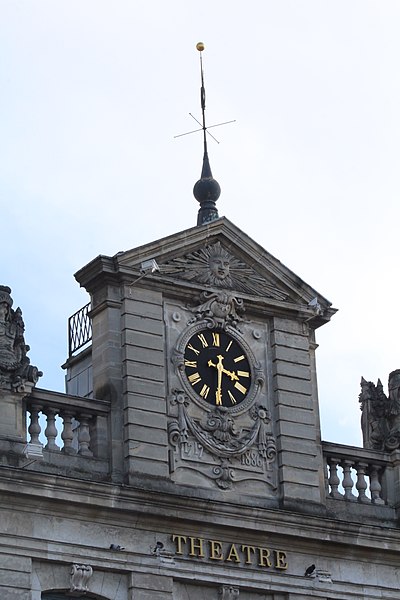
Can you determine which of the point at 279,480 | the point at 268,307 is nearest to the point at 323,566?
the point at 279,480

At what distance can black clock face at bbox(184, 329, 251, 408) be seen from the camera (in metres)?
35.1

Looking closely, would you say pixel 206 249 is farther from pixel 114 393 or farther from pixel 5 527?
pixel 5 527

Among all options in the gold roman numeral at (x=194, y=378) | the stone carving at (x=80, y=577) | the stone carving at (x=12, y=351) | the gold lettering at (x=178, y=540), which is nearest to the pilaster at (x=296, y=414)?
the gold roman numeral at (x=194, y=378)

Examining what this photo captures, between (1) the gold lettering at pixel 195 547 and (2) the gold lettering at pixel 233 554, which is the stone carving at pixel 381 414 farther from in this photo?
(1) the gold lettering at pixel 195 547

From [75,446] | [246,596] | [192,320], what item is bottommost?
[246,596]

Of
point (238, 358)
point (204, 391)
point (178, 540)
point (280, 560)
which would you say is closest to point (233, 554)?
point (280, 560)

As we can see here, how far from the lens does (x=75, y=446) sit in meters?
34.3

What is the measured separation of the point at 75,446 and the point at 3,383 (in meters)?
2.21

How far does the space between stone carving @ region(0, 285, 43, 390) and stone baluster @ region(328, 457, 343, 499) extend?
6164mm

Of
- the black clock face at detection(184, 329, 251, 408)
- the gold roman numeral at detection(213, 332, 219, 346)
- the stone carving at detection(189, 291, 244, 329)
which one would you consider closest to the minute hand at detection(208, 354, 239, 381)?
the black clock face at detection(184, 329, 251, 408)

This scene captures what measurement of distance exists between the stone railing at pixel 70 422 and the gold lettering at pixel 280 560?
11.1ft

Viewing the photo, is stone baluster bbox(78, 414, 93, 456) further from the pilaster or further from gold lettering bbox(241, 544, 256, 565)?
the pilaster

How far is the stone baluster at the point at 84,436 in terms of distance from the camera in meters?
33.5

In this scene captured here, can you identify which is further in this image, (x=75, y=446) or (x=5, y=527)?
(x=75, y=446)
